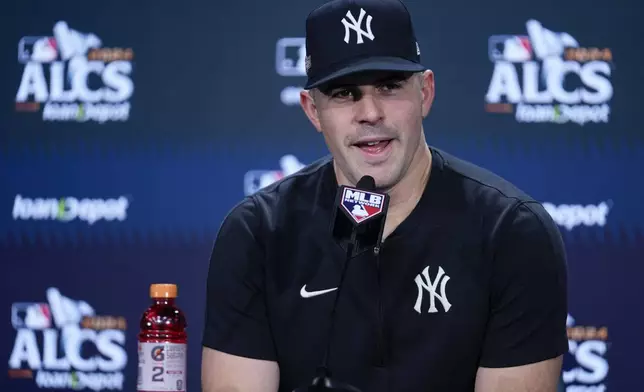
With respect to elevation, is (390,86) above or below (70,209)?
above

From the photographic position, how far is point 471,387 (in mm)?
1893

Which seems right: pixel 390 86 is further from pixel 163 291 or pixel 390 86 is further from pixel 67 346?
pixel 67 346

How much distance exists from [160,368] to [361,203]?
855 mm

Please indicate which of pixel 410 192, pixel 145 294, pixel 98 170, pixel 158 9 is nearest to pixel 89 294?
pixel 145 294

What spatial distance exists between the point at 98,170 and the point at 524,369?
1.78 metres

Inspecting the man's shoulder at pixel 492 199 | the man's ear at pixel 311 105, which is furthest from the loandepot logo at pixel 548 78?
the man's ear at pixel 311 105

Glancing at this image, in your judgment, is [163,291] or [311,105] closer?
[311,105]

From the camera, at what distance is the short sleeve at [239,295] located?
6.40 feet

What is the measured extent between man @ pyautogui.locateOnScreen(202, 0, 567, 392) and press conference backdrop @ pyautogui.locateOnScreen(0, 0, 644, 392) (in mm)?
1140

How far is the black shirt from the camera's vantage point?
73.5 inches

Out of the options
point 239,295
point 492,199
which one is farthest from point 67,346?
point 492,199

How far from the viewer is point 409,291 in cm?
191

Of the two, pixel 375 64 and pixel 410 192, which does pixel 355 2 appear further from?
pixel 410 192

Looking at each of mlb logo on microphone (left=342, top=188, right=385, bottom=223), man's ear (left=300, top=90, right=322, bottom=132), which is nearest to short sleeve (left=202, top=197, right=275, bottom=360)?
man's ear (left=300, top=90, right=322, bottom=132)
